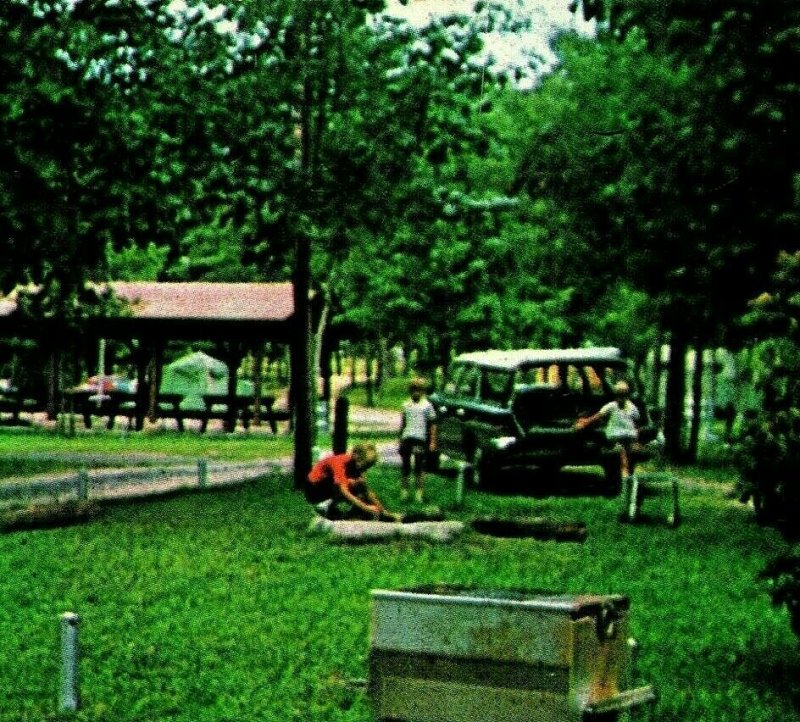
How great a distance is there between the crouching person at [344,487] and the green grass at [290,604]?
0.48 meters

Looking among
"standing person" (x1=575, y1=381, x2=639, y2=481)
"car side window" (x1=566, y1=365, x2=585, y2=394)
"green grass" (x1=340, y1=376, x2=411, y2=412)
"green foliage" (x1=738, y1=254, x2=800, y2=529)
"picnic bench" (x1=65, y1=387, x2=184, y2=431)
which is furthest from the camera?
"green grass" (x1=340, y1=376, x2=411, y2=412)

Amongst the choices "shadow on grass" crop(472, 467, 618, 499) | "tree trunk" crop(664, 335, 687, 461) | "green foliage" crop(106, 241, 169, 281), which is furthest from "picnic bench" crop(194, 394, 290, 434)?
"shadow on grass" crop(472, 467, 618, 499)

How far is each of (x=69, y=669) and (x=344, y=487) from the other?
410 inches

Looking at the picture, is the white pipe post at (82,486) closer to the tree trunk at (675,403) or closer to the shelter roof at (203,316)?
the tree trunk at (675,403)

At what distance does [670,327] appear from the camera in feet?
101

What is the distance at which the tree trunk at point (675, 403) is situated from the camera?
127 ft

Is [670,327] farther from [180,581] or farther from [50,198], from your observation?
[180,581]

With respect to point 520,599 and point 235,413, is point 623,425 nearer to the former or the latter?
point 520,599

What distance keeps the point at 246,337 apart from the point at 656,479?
2997cm

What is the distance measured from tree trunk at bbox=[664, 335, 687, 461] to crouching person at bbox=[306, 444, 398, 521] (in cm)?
1834

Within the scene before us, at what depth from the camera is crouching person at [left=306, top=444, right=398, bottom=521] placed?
20.6m

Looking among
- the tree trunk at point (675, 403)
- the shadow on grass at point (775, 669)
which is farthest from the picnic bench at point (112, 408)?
the shadow on grass at point (775, 669)

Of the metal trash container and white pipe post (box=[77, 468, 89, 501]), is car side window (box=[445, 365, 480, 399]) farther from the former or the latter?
the metal trash container

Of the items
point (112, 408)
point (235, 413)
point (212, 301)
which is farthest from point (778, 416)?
point (212, 301)
